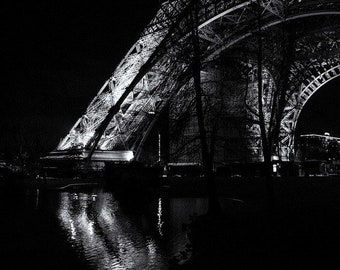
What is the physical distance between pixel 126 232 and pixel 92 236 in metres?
1.03

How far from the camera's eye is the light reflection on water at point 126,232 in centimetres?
865

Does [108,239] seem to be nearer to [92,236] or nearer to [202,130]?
[92,236]

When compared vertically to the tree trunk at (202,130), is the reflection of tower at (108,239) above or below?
below

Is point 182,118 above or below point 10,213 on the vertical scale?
above

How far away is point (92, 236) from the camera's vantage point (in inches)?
441

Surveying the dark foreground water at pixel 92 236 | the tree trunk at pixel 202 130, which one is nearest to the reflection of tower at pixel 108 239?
the dark foreground water at pixel 92 236

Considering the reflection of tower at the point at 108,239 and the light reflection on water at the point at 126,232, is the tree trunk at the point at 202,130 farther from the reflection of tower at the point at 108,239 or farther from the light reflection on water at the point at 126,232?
the reflection of tower at the point at 108,239

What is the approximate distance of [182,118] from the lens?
11.6 m

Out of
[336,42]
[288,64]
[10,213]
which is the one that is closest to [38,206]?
[10,213]

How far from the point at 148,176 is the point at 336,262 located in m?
21.9

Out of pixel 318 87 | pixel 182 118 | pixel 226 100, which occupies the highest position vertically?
pixel 318 87

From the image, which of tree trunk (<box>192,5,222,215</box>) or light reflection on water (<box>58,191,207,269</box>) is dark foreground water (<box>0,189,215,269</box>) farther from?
tree trunk (<box>192,5,222,215</box>)

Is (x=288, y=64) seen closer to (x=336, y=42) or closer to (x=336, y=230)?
(x=336, y=230)

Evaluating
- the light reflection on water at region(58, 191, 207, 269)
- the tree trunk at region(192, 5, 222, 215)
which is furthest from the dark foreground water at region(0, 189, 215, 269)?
the tree trunk at region(192, 5, 222, 215)
